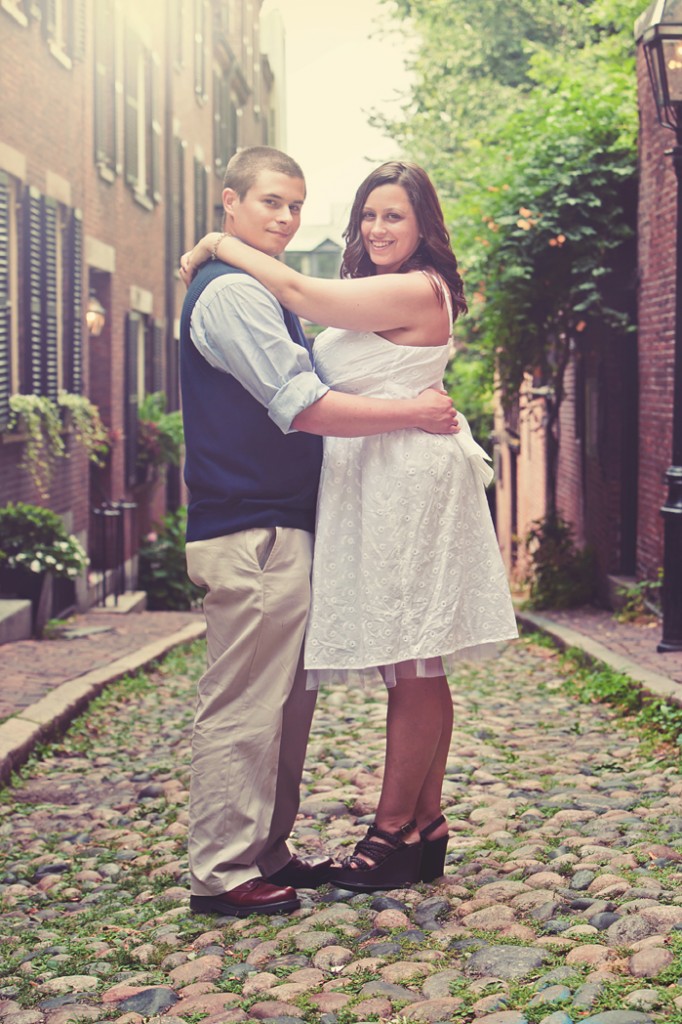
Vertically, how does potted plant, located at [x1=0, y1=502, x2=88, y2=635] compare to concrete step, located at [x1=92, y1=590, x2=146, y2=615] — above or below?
above

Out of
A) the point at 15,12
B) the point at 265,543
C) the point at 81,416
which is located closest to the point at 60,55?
the point at 15,12

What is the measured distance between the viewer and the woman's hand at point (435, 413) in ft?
12.3

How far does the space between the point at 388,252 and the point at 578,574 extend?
9.68 metres

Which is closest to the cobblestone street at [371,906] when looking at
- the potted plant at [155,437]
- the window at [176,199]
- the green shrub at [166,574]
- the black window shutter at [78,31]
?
the black window shutter at [78,31]

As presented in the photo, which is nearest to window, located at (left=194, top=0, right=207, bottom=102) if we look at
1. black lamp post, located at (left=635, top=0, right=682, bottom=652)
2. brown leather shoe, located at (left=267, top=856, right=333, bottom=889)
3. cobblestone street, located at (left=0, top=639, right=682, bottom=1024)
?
black lamp post, located at (left=635, top=0, right=682, bottom=652)

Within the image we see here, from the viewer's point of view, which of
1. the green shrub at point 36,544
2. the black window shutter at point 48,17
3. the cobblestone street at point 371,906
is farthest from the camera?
the black window shutter at point 48,17

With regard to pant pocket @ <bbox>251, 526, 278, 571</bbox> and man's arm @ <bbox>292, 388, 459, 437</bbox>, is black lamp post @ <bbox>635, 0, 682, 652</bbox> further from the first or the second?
pant pocket @ <bbox>251, 526, 278, 571</bbox>

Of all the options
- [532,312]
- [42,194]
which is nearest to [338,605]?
[42,194]

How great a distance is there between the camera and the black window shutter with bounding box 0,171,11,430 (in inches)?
408

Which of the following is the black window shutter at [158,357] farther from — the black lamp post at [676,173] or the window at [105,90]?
the black lamp post at [676,173]

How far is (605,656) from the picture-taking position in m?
8.59

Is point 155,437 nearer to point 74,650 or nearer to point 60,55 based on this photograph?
point 60,55

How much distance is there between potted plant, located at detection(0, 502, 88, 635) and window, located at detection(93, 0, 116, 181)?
5.29m

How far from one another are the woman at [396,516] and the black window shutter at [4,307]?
6837 millimetres
